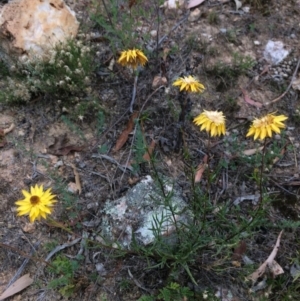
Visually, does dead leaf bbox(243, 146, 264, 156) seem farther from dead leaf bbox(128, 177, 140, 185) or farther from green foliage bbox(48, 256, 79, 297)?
green foliage bbox(48, 256, 79, 297)

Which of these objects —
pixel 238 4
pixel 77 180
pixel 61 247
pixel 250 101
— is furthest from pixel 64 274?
pixel 238 4

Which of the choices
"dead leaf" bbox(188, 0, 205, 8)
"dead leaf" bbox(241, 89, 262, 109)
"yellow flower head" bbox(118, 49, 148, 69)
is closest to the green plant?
"dead leaf" bbox(188, 0, 205, 8)

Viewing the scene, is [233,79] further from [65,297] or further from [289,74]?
[65,297]

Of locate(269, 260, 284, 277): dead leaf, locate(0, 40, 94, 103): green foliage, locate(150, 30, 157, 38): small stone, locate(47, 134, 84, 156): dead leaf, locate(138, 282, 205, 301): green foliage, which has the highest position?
locate(0, 40, 94, 103): green foliage

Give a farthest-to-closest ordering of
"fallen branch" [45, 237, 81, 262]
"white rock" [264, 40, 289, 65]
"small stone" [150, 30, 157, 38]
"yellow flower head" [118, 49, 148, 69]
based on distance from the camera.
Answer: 1. "small stone" [150, 30, 157, 38]
2. "white rock" [264, 40, 289, 65]
3. "fallen branch" [45, 237, 81, 262]
4. "yellow flower head" [118, 49, 148, 69]

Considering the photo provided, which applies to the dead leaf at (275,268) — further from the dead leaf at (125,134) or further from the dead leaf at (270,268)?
the dead leaf at (125,134)

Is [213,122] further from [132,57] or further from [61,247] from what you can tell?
[61,247]

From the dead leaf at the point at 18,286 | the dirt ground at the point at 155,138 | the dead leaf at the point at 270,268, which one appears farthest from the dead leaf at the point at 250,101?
the dead leaf at the point at 18,286

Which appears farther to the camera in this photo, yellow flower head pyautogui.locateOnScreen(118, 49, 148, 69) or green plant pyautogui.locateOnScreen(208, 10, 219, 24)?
green plant pyautogui.locateOnScreen(208, 10, 219, 24)
